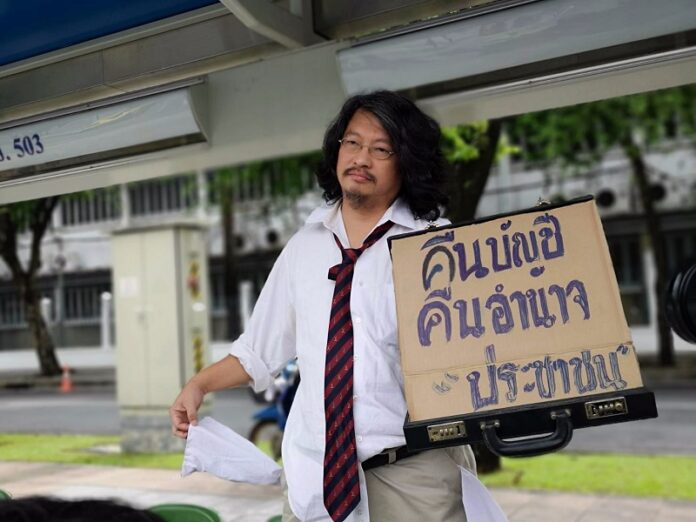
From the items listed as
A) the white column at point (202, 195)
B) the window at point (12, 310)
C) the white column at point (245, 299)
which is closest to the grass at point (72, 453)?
the window at point (12, 310)

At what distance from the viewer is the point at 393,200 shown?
207 centimetres

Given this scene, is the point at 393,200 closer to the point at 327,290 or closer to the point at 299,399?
the point at 327,290

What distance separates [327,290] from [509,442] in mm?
611

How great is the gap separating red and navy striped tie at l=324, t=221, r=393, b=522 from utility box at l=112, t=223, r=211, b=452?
7212 mm

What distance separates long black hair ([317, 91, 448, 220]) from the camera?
77.2 inches

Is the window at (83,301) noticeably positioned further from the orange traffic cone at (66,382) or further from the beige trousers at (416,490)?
the beige trousers at (416,490)

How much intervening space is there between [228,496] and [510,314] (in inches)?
210

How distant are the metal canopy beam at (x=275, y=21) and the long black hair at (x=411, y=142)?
98 cm

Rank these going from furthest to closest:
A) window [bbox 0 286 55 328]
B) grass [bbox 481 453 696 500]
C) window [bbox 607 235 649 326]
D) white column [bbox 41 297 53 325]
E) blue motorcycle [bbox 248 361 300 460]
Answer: window [bbox 607 235 649 326], white column [bbox 41 297 53 325], window [bbox 0 286 55 328], blue motorcycle [bbox 248 361 300 460], grass [bbox 481 453 696 500]

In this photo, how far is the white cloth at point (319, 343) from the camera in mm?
1870

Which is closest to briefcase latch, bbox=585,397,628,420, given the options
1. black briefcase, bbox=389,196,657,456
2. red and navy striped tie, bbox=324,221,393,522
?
black briefcase, bbox=389,196,657,456

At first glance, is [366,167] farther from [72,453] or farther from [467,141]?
[72,453]

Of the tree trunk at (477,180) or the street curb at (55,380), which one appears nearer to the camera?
the tree trunk at (477,180)

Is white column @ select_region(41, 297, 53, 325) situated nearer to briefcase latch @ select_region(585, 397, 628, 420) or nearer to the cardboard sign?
the cardboard sign
